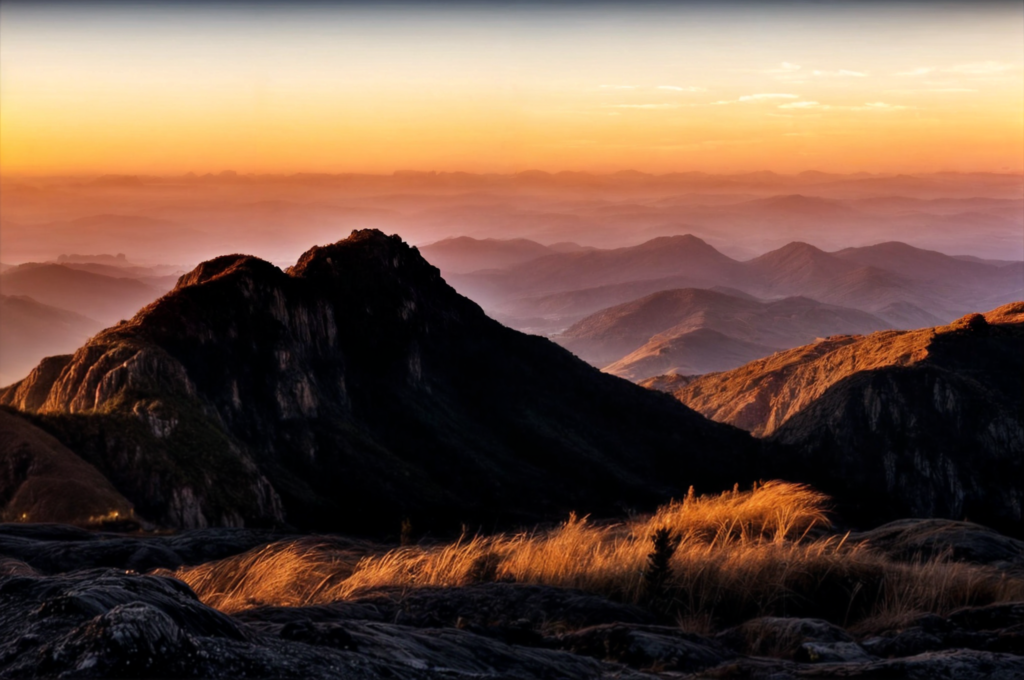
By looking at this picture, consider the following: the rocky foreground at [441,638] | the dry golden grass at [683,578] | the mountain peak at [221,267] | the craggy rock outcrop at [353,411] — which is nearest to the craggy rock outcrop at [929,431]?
the craggy rock outcrop at [353,411]

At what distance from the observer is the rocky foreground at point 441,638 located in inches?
147

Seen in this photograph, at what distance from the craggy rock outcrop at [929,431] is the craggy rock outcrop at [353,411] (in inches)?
309

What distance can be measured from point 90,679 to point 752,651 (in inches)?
A: 180

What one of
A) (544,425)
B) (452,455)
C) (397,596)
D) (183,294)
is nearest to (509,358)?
(544,425)

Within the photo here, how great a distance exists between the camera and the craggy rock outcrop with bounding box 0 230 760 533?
112 ft

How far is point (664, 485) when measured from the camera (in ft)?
160

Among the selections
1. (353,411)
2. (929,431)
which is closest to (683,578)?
(353,411)

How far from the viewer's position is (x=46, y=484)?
94.4 ft

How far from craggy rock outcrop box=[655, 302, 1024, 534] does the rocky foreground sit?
4835cm

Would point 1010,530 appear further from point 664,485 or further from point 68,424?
point 68,424

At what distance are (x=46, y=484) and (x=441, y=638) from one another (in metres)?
26.5

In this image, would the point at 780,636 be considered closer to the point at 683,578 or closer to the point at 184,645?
the point at 683,578

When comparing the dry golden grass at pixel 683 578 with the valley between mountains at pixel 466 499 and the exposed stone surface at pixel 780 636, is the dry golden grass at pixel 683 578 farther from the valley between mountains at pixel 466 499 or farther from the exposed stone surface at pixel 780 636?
the exposed stone surface at pixel 780 636

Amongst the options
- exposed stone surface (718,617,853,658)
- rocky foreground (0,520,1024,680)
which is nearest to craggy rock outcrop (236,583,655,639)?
rocky foreground (0,520,1024,680)
